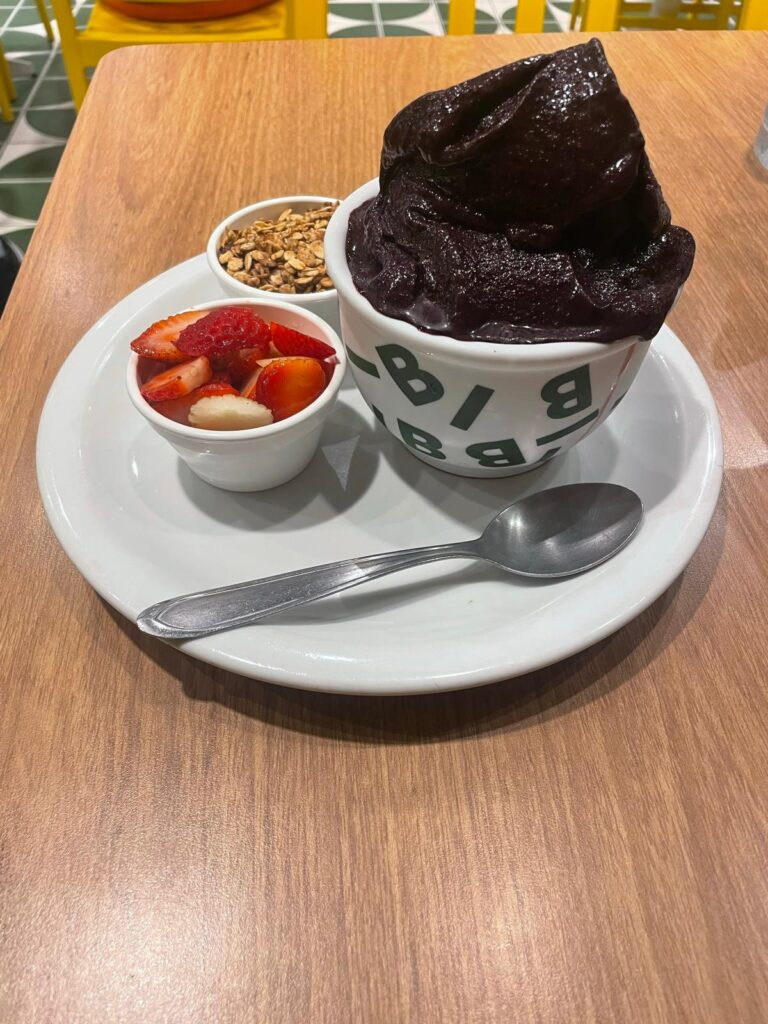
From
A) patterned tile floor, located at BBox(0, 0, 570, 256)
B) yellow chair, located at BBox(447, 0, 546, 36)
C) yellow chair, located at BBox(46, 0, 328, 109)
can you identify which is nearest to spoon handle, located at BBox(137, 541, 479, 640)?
yellow chair, located at BBox(447, 0, 546, 36)

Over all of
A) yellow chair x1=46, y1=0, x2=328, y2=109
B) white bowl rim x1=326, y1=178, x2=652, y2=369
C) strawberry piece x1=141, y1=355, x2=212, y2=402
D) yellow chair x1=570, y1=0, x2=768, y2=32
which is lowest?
yellow chair x1=570, y1=0, x2=768, y2=32

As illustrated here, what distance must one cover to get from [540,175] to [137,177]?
86 cm

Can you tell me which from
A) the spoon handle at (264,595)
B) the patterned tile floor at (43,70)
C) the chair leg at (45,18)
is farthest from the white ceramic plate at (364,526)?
the chair leg at (45,18)

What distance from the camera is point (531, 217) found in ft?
1.91

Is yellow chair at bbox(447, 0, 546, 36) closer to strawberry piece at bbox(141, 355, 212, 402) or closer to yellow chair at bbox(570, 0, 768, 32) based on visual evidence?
yellow chair at bbox(570, 0, 768, 32)

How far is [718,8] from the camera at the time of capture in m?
2.88

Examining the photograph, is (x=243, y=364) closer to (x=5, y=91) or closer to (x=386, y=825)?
(x=386, y=825)

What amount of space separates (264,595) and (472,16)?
1.57 meters

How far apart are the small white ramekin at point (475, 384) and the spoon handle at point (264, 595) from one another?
102 millimetres

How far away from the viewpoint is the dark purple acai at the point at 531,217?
552 mm

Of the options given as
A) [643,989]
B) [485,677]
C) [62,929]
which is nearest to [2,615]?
[62,929]

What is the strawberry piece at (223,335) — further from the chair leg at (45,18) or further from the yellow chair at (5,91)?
the chair leg at (45,18)

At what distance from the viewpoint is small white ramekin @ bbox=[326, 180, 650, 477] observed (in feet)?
1.88

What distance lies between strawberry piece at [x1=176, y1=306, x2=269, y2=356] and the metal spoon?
24 centimetres
